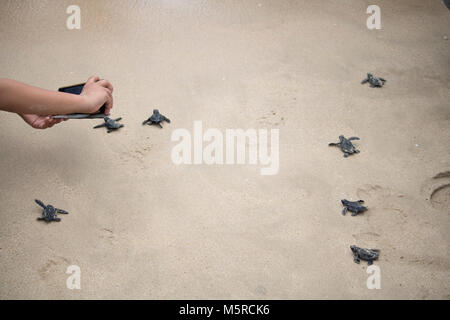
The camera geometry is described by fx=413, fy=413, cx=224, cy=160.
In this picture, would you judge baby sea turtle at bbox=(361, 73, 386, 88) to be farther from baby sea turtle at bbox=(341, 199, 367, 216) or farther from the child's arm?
the child's arm

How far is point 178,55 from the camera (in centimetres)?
336

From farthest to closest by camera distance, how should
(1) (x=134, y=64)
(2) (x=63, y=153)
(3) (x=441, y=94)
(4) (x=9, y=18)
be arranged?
1. (4) (x=9, y=18)
2. (1) (x=134, y=64)
3. (3) (x=441, y=94)
4. (2) (x=63, y=153)

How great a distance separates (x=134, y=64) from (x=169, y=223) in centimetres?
159

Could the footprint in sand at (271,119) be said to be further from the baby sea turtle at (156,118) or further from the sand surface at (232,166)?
the baby sea turtle at (156,118)

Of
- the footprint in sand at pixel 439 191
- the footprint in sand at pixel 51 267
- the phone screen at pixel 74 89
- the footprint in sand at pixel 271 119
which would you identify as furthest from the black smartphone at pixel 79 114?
the footprint in sand at pixel 439 191

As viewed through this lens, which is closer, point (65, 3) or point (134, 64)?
point (134, 64)

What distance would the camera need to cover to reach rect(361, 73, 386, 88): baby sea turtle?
9.98ft

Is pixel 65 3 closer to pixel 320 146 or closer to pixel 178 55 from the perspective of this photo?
pixel 178 55

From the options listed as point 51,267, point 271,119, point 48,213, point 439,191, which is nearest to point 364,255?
point 439,191

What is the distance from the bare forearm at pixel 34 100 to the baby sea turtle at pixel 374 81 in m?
2.08

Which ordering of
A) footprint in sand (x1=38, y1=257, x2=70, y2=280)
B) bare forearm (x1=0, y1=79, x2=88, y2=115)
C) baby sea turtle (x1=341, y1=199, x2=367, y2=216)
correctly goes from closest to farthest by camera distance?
bare forearm (x1=0, y1=79, x2=88, y2=115) < footprint in sand (x1=38, y1=257, x2=70, y2=280) < baby sea turtle (x1=341, y1=199, x2=367, y2=216)

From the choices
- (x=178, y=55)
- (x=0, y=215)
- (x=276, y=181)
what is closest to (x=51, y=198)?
(x=0, y=215)

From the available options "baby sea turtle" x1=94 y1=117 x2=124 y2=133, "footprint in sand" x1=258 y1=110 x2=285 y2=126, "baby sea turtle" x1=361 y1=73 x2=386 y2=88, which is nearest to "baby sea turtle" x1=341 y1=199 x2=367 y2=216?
"footprint in sand" x1=258 y1=110 x2=285 y2=126


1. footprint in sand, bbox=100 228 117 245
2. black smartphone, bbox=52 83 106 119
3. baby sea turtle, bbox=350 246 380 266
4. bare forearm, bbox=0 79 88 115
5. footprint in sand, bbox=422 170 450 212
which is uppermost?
black smartphone, bbox=52 83 106 119
